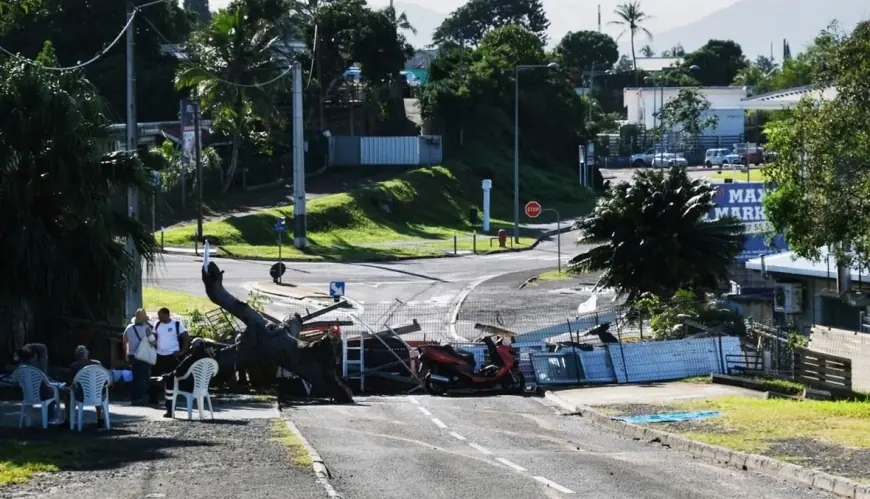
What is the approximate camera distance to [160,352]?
22.1 m

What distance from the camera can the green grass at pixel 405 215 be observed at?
5844 cm

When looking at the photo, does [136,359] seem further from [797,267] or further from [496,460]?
[797,267]

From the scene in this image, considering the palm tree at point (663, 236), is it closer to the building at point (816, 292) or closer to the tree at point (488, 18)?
the building at point (816, 292)

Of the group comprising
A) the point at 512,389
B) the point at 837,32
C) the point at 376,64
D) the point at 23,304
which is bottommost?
the point at 512,389

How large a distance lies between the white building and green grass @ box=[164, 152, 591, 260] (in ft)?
139

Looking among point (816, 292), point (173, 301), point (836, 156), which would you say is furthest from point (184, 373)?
point (816, 292)

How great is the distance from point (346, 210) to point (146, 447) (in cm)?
5097

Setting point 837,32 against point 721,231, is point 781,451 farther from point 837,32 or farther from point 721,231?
point 721,231

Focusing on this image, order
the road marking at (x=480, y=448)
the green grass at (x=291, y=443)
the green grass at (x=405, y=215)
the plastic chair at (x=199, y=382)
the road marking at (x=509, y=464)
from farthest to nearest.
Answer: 1. the green grass at (x=405, y=215)
2. the plastic chair at (x=199, y=382)
3. the road marking at (x=480, y=448)
4. the road marking at (x=509, y=464)
5. the green grass at (x=291, y=443)

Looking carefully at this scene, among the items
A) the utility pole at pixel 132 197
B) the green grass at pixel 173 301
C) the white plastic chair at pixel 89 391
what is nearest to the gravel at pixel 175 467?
the white plastic chair at pixel 89 391

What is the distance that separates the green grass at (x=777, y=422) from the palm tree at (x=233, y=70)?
141ft

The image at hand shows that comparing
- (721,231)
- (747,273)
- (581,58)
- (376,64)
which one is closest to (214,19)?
(376,64)

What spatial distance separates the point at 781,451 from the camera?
17.2 m

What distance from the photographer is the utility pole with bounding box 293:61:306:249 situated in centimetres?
5516
